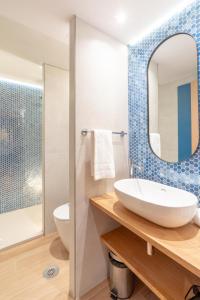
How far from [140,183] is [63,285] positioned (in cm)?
112

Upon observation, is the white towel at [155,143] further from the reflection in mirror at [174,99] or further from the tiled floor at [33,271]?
the tiled floor at [33,271]

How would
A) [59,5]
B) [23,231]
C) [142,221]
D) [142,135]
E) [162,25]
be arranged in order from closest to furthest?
1. [142,221]
2. [59,5]
3. [162,25]
4. [142,135]
5. [23,231]

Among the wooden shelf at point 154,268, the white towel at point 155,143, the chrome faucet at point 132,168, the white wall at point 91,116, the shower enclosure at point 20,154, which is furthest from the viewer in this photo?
the shower enclosure at point 20,154

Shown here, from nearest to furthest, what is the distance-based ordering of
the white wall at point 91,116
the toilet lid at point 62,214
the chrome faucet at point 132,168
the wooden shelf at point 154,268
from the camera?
the wooden shelf at point 154,268, the white wall at point 91,116, the chrome faucet at point 132,168, the toilet lid at point 62,214

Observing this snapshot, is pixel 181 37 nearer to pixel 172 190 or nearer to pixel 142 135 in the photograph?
pixel 142 135

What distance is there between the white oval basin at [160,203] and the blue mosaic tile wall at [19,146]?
2.20 metres

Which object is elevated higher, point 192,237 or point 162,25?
point 162,25

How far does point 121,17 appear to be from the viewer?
4.34 ft

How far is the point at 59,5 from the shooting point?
1.22 m

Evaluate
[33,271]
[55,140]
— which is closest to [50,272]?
[33,271]

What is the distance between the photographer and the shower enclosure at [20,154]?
2.74 meters

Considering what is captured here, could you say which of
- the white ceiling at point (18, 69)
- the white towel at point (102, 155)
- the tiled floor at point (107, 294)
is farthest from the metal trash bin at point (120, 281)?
the white ceiling at point (18, 69)

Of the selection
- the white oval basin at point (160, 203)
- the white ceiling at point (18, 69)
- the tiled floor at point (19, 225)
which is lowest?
the tiled floor at point (19, 225)

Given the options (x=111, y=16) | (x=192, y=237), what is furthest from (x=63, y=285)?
(x=111, y=16)
